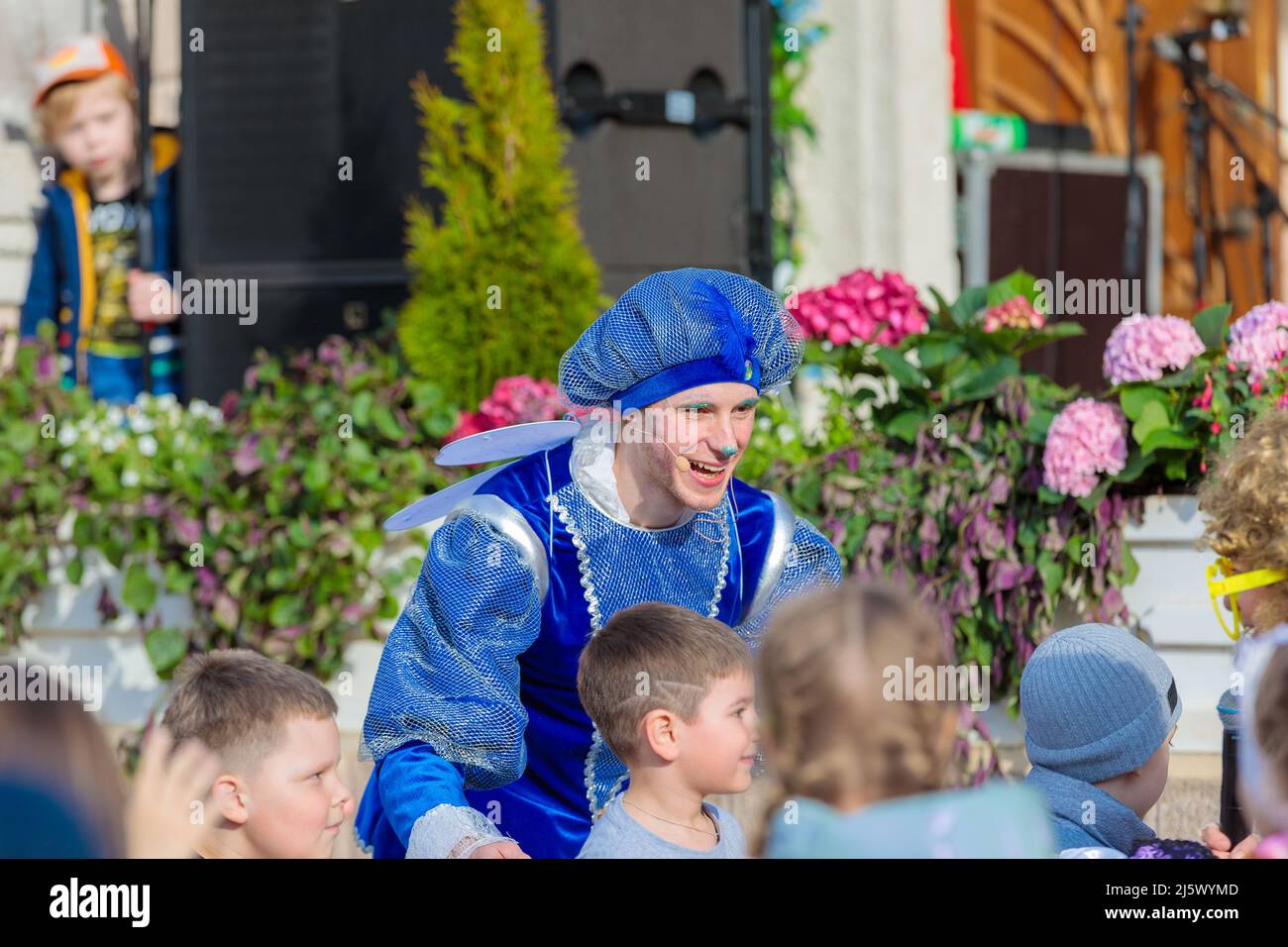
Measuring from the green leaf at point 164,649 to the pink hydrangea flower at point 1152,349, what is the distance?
241cm

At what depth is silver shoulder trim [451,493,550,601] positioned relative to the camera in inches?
93.3

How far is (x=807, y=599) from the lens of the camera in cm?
177

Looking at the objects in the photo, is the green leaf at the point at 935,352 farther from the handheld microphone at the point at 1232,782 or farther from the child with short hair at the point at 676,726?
the child with short hair at the point at 676,726

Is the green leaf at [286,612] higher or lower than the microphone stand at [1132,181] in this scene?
lower

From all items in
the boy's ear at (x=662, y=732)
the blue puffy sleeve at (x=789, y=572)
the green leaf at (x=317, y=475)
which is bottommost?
the boy's ear at (x=662, y=732)

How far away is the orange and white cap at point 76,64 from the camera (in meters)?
5.77

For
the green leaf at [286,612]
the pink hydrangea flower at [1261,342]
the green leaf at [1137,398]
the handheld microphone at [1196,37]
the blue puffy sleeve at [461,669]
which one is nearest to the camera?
the blue puffy sleeve at [461,669]

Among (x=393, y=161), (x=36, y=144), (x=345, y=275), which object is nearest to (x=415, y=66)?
(x=393, y=161)

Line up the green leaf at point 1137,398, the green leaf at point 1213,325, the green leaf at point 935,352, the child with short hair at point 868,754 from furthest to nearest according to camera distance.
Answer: the green leaf at point 935,352, the green leaf at point 1213,325, the green leaf at point 1137,398, the child with short hair at point 868,754

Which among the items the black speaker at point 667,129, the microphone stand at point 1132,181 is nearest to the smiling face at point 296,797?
the black speaker at point 667,129

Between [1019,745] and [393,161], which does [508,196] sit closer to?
[393,161]

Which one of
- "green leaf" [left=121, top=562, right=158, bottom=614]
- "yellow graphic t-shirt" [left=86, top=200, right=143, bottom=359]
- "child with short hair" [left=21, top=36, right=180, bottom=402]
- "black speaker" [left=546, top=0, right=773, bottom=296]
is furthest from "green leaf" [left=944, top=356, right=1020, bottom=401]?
"yellow graphic t-shirt" [left=86, top=200, right=143, bottom=359]

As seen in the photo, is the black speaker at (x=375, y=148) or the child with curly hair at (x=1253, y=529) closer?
the child with curly hair at (x=1253, y=529)

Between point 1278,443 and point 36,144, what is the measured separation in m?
5.17
